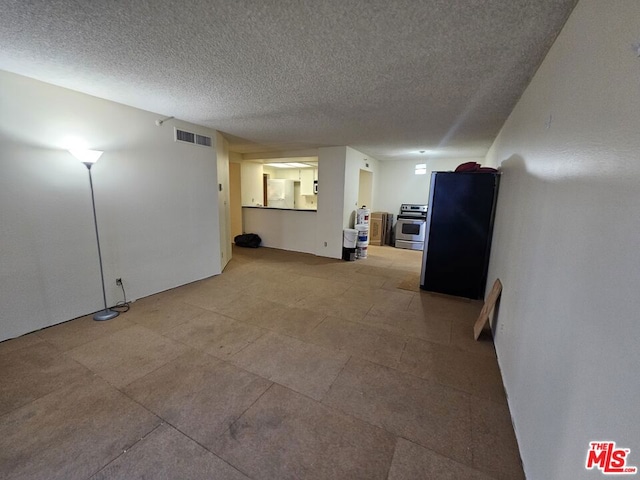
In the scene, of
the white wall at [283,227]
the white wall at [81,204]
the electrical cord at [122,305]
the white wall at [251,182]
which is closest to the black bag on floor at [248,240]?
the white wall at [283,227]

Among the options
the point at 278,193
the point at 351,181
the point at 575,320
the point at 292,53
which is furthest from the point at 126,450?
the point at 278,193

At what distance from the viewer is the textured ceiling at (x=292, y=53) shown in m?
1.49

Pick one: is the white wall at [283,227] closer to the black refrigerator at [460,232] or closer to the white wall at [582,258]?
the black refrigerator at [460,232]

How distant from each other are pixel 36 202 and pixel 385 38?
3.46 metres

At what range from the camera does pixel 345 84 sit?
96.8 inches

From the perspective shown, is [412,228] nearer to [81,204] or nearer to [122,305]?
[122,305]

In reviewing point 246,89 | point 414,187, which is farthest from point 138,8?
point 414,187

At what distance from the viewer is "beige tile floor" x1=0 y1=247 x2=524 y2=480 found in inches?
56.2

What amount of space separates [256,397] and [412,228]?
6.12 metres

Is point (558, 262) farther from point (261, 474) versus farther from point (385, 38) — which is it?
point (261, 474)

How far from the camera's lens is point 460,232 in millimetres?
3664

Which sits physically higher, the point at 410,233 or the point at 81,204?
the point at 81,204

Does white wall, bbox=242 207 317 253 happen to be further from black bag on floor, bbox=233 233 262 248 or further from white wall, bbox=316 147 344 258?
white wall, bbox=316 147 344 258

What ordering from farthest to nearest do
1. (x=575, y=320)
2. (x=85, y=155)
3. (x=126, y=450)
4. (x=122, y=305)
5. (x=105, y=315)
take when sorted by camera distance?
(x=122, y=305), (x=105, y=315), (x=85, y=155), (x=126, y=450), (x=575, y=320)
